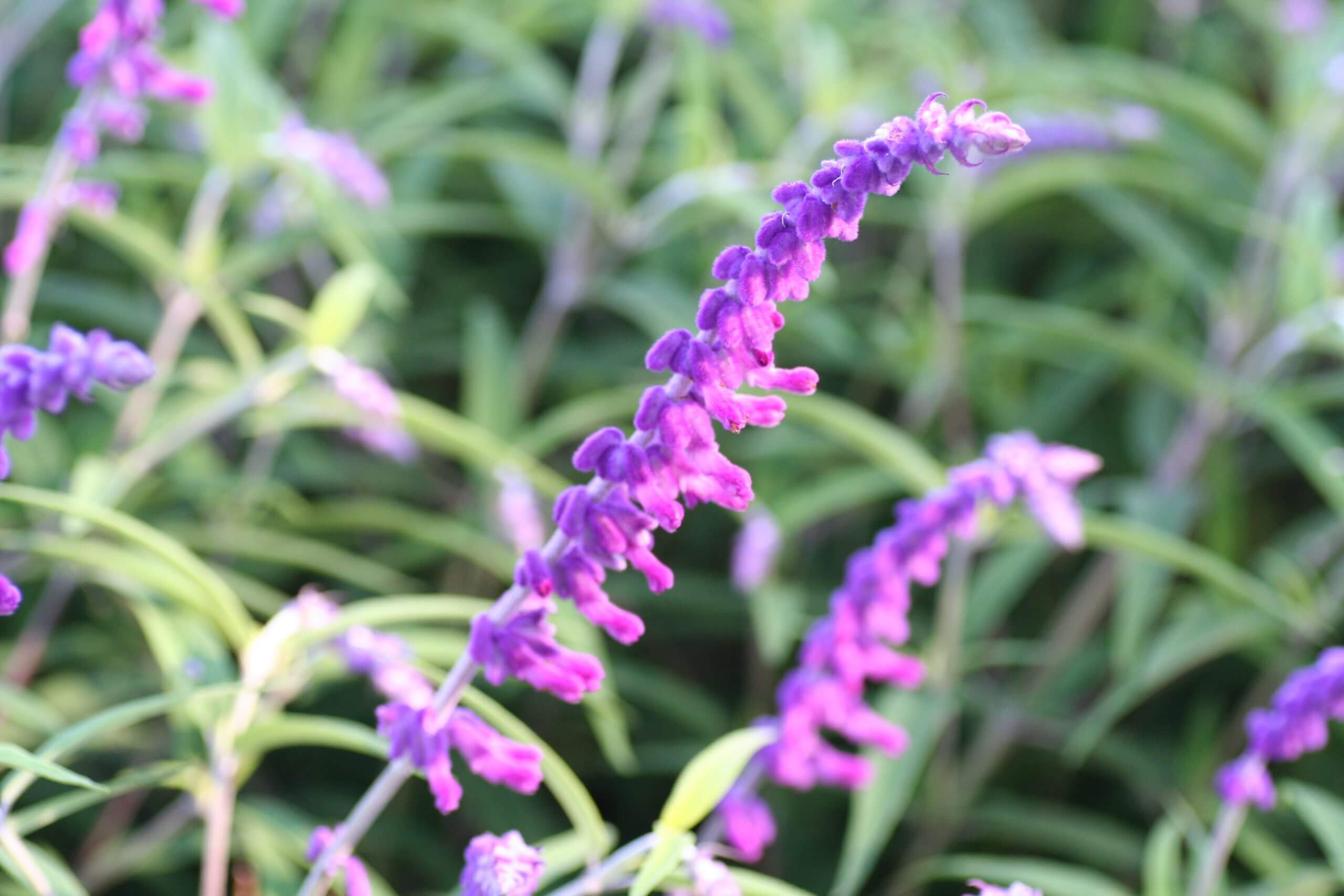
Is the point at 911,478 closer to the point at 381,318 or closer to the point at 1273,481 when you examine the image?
the point at 381,318

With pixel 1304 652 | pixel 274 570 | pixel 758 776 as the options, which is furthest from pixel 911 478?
pixel 274 570

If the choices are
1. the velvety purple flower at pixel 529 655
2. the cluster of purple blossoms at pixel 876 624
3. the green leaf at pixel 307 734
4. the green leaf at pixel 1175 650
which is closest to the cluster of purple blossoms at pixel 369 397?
the green leaf at pixel 307 734

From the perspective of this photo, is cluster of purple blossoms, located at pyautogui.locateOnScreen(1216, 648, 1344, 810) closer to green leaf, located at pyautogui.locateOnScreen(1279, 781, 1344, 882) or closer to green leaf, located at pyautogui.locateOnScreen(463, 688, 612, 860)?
green leaf, located at pyautogui.locateOnScreen(1279, 781, 1344, 882)

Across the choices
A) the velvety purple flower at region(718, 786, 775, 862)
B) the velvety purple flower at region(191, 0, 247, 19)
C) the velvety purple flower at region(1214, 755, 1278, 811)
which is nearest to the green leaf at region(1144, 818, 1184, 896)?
the velvety purple flower at region(1214, 755, 1278, 811)

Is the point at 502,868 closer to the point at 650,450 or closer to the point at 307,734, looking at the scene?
the point at 650,450

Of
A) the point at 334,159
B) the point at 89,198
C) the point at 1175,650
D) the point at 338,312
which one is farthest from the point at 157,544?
the point at 1175,650

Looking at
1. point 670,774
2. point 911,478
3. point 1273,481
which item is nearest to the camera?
point 911,478

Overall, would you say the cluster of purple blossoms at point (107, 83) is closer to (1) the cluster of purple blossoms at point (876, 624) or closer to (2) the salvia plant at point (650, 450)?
(2) the salvia plant at point (650, 450)
